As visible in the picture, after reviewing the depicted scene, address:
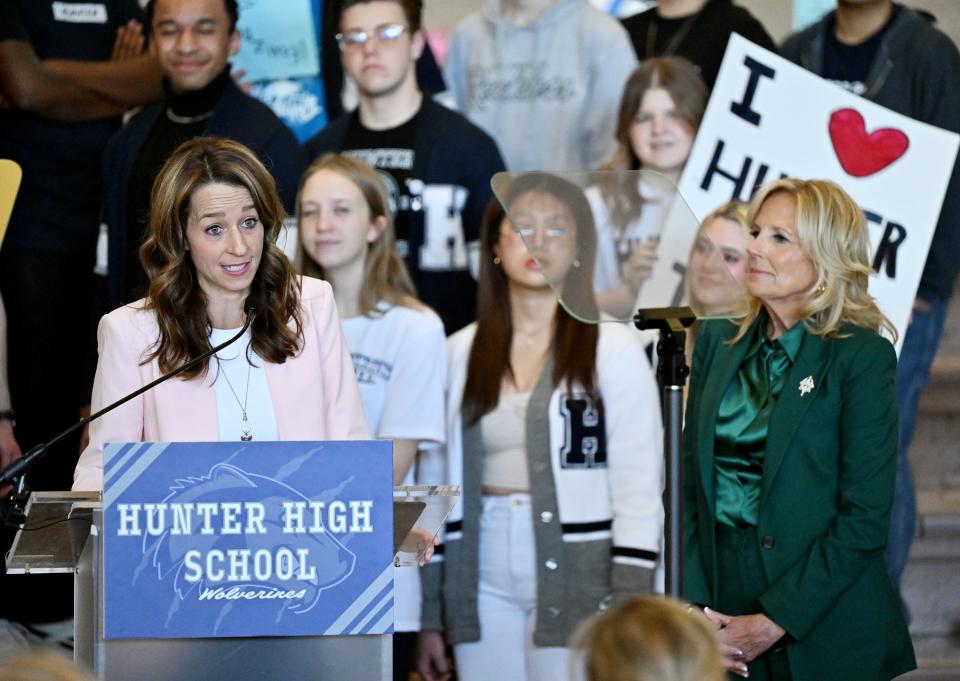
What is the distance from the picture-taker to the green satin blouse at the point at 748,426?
2.91 meters

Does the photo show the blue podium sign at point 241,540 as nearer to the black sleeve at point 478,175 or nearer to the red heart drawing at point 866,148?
the black sleeve at point 478,175

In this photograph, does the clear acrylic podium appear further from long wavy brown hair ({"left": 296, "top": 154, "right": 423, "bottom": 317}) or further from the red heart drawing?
the red heart drawing

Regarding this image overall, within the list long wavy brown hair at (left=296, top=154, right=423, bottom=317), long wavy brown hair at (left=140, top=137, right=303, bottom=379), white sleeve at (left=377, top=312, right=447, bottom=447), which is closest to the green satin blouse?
long wavy brown hair at (left=140, top=137, right=303, bottom=379)

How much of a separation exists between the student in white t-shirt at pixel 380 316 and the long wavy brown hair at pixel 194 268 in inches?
52.5

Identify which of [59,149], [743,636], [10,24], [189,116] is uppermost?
[10,24]

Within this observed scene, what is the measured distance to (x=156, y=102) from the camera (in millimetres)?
4598

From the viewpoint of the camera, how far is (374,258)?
4023 mm

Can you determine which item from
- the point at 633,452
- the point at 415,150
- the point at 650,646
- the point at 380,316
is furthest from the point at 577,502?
the point at 650,646

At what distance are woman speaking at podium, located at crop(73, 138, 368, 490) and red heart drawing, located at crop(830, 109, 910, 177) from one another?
227cm

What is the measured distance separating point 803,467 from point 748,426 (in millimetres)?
146

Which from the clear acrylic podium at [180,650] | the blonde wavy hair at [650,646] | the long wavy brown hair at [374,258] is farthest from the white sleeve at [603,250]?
the blonde wavy hair at [650,646]

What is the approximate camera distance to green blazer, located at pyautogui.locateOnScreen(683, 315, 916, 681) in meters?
2.83

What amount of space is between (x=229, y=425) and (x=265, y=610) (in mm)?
516

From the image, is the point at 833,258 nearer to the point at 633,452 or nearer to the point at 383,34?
the point at 633,452
